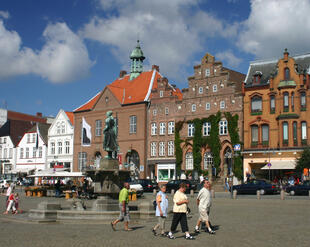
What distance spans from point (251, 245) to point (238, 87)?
42.2 meters

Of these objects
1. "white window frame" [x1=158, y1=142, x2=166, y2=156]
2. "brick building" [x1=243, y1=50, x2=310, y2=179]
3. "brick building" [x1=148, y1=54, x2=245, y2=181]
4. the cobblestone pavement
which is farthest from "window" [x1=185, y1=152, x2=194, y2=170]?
the cobblestone pavement

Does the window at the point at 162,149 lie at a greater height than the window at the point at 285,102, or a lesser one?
lesser

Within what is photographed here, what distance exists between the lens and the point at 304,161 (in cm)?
4344

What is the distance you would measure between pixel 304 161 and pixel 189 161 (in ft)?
50.7

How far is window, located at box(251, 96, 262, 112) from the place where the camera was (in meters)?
49.3

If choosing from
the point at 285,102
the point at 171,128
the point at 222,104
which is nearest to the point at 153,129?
the point at 171,128

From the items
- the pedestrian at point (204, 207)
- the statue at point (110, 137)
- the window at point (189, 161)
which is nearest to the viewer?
the pedestrian at point (204, 207)

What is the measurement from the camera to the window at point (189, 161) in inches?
2147

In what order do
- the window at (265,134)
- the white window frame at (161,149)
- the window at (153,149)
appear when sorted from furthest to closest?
the window at (153,149) < the white window frame at (161,149) < the window at (265,134)

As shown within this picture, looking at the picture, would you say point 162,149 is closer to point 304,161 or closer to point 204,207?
point 304,161

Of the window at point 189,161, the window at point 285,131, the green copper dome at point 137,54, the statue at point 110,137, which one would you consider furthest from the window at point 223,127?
the statue at point 110,137

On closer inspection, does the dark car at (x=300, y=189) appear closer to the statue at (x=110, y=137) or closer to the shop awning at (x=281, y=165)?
the shop awning at (x=281, y=165)

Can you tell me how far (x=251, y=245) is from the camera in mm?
12344

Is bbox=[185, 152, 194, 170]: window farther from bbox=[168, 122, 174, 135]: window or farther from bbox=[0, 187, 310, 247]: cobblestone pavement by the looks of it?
bbox=[0, 187, 310, 247]: cobblestone pavement
